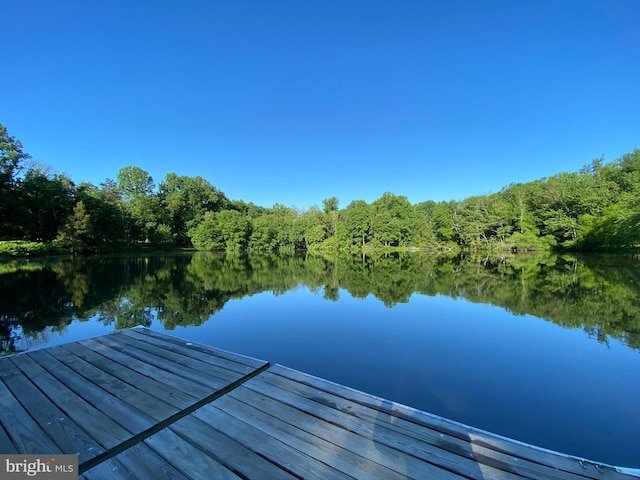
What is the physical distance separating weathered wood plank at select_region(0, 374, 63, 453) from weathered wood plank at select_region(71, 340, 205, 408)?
69 cm

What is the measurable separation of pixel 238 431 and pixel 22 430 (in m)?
1.39

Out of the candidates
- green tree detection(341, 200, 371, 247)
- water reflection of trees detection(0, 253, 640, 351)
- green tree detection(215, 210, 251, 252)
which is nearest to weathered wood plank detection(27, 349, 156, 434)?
water reflection of trees detection(0, 253, 640, 351)

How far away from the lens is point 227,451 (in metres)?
1.80

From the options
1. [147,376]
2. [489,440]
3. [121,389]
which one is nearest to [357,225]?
[147,376]

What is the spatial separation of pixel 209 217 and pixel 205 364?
37853 mm

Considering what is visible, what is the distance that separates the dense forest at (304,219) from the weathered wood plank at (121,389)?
76.3ft

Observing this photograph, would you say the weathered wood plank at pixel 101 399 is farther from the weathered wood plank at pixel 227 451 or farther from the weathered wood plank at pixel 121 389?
the weathered wood plank at pixel 227 451

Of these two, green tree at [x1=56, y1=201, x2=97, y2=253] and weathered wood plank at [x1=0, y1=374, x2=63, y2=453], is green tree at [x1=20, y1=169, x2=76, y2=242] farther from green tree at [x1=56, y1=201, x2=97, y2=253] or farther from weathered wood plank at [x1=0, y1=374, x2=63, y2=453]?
weathered wood plank at [x1=0, y1=374, x2=63, y2=453]

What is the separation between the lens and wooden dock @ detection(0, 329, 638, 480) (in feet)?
5.43

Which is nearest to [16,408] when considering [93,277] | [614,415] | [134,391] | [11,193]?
[134,391]

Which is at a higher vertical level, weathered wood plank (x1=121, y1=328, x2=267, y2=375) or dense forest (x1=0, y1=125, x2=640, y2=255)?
dense forest (x1=0, y1=125, x2=640, y2=255)

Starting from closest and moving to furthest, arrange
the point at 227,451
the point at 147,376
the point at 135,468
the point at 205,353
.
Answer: the point at 135,468 → the point at 227,451 → the point at 147,376 → the point at 205,353

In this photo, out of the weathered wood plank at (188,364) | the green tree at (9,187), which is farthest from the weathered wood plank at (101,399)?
the green tree at (9,187)

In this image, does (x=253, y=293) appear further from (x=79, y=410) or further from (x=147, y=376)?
(x=79, y=410)
